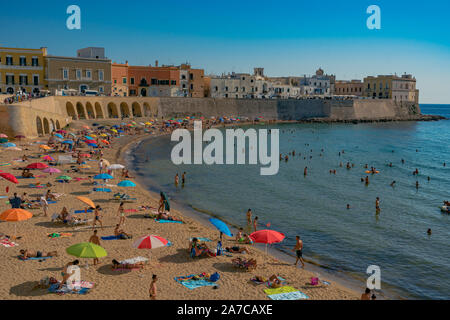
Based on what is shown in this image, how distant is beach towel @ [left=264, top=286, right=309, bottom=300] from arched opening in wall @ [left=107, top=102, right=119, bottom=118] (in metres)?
53.9

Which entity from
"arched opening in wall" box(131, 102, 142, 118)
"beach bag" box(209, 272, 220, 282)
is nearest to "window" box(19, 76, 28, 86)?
"arched opening in wall" box(131, 102, 142, 118)

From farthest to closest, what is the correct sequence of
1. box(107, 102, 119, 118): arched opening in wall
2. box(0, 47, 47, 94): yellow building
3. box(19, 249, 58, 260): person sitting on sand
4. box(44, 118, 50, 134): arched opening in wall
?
box(107, 102, 119, 118): arched opening in wall < box(0, 47, 47, 94): yellow building < box(44, 118, 50, 134): arched opening in wall < box(19, 249, 58, 260): person sitting on sand

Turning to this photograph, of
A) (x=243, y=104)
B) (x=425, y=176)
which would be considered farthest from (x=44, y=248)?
(x=243, y=104)

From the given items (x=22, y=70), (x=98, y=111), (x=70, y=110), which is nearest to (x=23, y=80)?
(x=22, y=70)

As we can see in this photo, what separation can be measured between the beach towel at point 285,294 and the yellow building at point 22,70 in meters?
52.4

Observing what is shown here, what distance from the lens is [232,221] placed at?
2086cm

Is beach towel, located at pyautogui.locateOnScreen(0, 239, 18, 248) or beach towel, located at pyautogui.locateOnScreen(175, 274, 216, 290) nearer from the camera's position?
beach towel, located at pyautogui.locateOnScreen(175, 274, 216, 290)

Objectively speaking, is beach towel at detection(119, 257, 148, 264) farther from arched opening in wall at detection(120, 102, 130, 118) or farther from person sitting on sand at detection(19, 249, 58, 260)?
arched opening in wall at detection(120, 102, 130, 118)

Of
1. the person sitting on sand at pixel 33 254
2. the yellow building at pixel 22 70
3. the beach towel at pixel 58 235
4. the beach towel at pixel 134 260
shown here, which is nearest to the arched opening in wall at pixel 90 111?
the yellow building at pixel 22 70

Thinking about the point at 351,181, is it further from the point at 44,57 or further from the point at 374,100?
the point at 374,100

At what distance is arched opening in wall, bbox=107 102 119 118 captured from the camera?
61.7 meters

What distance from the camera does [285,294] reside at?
1202cm

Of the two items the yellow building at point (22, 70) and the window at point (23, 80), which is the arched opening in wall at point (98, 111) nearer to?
the yellow building at point (22, 70)
